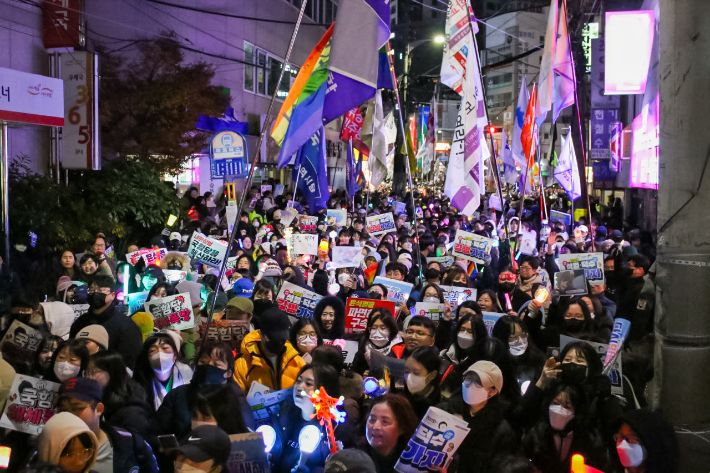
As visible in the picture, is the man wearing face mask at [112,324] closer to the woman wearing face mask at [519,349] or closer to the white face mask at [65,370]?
the white face mask at [65,370]

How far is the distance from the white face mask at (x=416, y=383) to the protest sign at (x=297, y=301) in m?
2.53

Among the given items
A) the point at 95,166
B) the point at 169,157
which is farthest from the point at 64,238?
the point at 169,157

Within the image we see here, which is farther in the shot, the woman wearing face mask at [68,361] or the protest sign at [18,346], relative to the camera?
the protest sign at [18,346]

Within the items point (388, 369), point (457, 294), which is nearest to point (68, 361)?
point (388, 369)

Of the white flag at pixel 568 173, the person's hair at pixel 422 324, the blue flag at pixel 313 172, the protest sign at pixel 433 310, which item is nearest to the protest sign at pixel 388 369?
the person's hair at pixel 422 324

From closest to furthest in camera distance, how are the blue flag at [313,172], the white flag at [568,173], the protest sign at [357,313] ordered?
the protest sign at [357,313] → the blue flag at [313,172] → the white flag at [568,173]

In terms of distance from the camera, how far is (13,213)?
13016mm

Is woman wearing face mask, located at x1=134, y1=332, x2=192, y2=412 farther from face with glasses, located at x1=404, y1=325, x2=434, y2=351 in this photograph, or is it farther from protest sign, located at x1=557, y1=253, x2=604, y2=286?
protest sign, located at x1=557, y1=253, x2=604, y2=286

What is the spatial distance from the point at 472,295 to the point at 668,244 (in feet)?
11.7

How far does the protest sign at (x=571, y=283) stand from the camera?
798 cm

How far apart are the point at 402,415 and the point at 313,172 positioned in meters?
10.5

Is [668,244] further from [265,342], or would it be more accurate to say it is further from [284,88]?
[284,88]

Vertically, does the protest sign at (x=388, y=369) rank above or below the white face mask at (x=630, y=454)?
above

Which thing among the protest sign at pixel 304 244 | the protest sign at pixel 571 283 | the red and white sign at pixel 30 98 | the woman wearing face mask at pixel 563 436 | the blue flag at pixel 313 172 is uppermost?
the red and white sign at pixel 30 98
